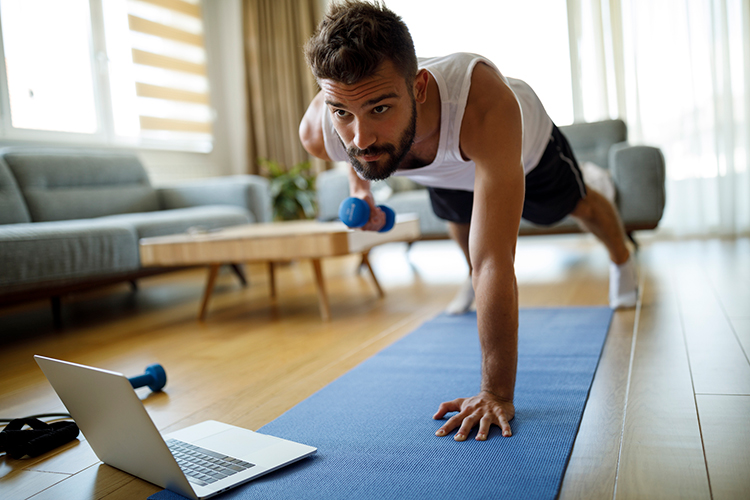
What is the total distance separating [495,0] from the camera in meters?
4.52

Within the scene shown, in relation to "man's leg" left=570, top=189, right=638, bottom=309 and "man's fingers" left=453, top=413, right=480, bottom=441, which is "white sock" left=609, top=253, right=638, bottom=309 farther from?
"man's fingers" left=453, top=413, right=480, bottom=441

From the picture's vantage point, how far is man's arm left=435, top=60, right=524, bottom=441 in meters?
1.07

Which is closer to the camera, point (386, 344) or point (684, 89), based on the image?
point (386, 344)

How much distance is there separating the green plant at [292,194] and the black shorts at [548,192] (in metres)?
2.54

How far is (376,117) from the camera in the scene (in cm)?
109

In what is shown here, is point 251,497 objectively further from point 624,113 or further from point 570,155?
point 624,113

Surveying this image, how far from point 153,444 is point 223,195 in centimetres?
286

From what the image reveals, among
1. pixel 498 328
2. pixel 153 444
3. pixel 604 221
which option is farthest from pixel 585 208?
pixel 153 444

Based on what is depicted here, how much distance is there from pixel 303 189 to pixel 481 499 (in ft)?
12.3

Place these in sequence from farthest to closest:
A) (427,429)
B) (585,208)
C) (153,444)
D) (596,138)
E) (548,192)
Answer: (596,138) < (585,208) < (548,192) < (427,429) < (153,444)

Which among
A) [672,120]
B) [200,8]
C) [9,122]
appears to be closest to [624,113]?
[672,120]

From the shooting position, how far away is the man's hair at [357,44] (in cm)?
103

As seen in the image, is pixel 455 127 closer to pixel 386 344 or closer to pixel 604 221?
pixel 386 344

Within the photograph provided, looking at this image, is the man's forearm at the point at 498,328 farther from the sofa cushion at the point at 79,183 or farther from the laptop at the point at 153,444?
the sofa cushion at the point at 79,183
